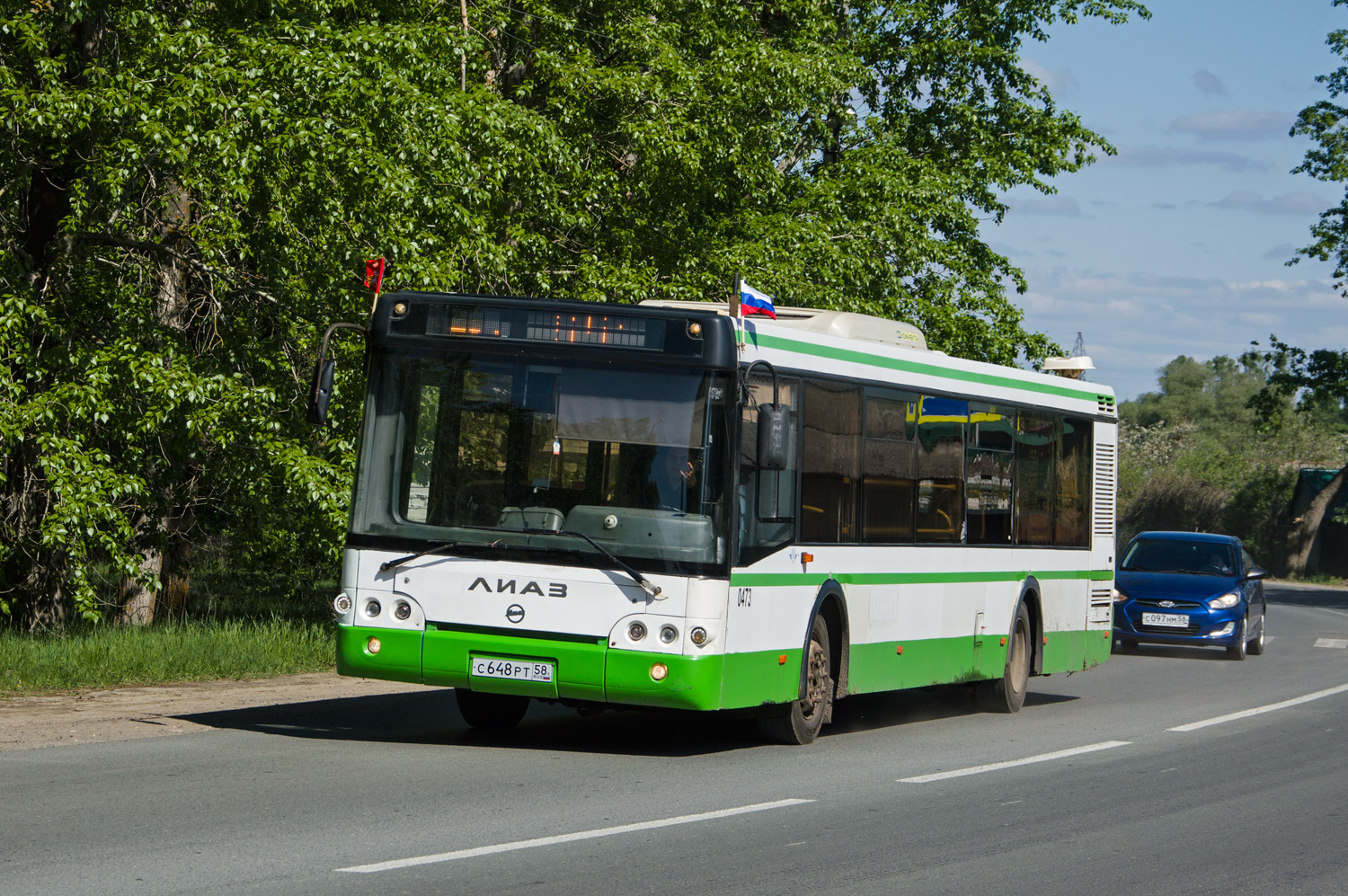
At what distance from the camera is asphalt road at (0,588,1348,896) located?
7035 mm

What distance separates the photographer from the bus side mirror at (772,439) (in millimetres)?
10250

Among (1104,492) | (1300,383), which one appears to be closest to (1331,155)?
(1300,383)

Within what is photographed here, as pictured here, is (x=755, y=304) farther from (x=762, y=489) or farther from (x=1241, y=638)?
(x=1241, y=638)

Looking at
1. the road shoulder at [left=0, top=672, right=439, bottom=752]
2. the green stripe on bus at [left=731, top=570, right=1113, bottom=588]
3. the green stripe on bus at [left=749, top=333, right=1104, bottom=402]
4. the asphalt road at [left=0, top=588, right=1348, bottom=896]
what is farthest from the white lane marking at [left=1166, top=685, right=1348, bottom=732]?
the road shoulder at [left=0, top=672, right=439, bottom=752]

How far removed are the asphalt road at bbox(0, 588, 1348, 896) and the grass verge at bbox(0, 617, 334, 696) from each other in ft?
7.06

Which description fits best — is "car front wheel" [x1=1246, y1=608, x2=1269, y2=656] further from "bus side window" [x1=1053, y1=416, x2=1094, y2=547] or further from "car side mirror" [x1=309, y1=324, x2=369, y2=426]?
"car side mirror" [x1=309, y1=324, x2=369, y2=426]

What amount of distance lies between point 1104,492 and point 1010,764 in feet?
20.7

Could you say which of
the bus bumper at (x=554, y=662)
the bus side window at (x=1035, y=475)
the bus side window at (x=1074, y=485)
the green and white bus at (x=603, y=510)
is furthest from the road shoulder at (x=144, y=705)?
the bus side window at (x=1074, y=485)

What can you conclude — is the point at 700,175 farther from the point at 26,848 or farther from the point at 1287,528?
the point at 1287,528

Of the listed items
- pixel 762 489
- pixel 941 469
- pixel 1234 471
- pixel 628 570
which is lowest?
pixel 628 570

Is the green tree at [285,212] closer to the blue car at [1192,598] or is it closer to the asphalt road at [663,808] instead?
the asphalt road at [663,808]

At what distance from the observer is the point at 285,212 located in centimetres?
1548

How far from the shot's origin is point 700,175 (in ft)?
70.6

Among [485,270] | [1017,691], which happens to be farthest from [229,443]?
[1017,691]
